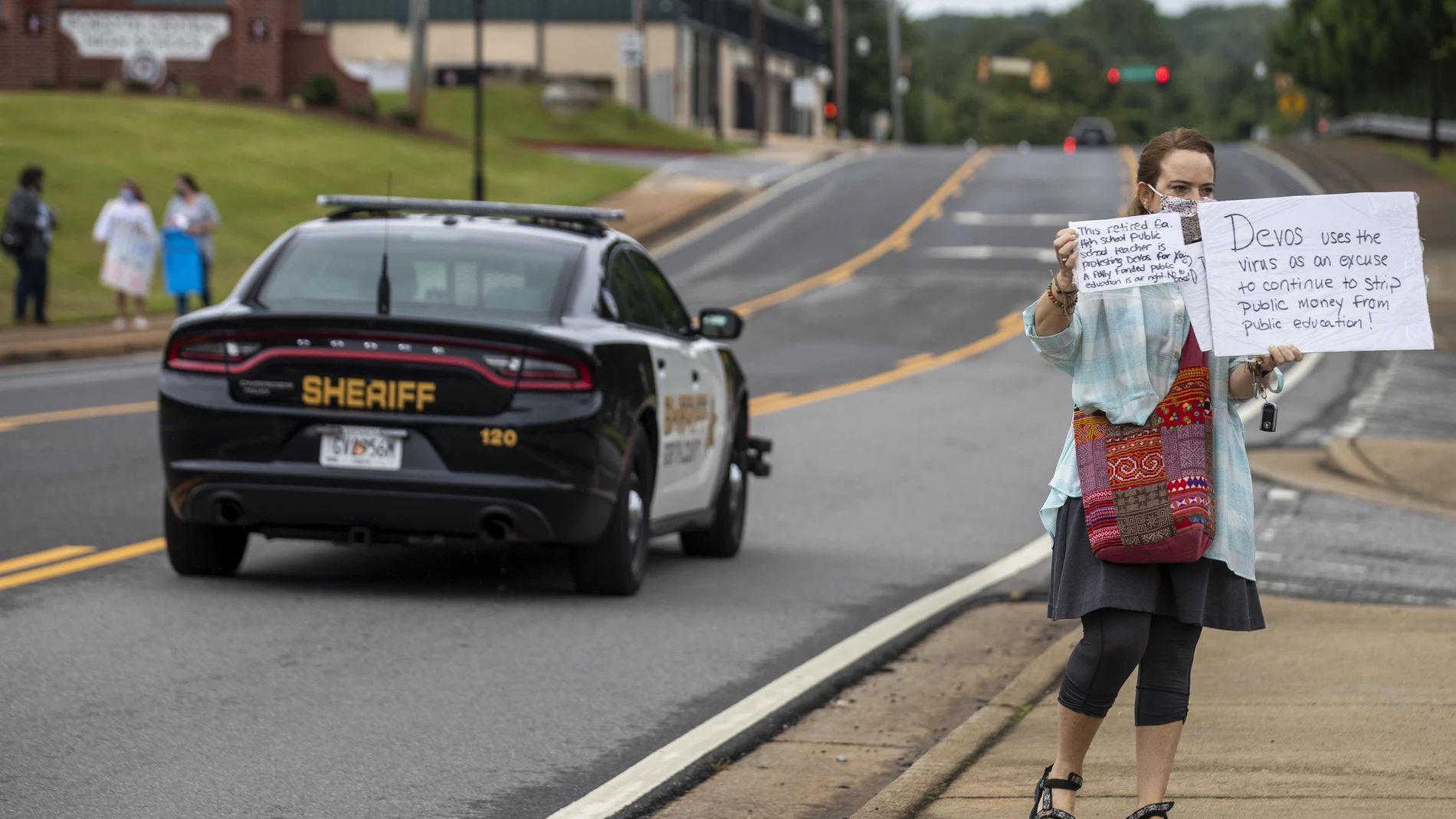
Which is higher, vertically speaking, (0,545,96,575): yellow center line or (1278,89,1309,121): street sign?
(1278,89,1309,121): street sign

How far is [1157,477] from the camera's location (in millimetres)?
4891

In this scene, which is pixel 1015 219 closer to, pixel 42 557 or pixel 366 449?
pixel 42 557

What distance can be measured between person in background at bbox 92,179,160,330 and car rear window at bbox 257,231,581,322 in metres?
16.2

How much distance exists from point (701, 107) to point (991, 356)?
2610 inches

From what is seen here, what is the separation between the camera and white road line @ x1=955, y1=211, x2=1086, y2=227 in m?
42.1

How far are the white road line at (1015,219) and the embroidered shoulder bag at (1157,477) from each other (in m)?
36.6

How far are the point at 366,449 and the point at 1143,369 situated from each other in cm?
448

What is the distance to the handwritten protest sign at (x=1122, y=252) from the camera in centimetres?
479

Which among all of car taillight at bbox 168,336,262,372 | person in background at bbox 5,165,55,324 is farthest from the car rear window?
person in background at bbox 5,165,55,324

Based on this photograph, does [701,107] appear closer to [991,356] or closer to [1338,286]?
[991,356]

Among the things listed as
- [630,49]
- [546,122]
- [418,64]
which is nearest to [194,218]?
[418,64]

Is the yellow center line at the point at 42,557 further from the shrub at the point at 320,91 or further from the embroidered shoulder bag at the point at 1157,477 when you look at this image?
the shrub at the point at 320,91

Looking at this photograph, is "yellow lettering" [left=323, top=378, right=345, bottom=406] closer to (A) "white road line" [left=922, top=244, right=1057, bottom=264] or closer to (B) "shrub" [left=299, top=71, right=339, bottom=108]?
(A) "white road line" [left=922, top=244, right=1057, bottom=264]

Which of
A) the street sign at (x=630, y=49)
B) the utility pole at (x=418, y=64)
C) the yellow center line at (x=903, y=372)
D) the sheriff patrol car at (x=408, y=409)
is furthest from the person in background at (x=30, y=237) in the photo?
the street sign at (x=630, y=49)
